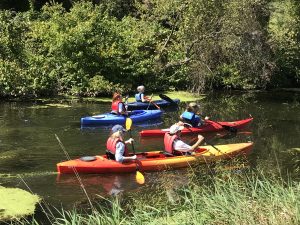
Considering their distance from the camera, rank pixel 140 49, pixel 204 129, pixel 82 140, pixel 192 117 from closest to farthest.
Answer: pixel 82 140
pixel 192 117
pixel 204 129
pixel 140 49

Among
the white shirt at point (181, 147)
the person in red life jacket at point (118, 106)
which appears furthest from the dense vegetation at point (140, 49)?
the white shirt at point (181, 147)

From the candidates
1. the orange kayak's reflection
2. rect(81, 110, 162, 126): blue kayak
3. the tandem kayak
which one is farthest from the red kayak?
the orange kayak's reflection

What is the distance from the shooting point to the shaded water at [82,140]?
8242 mm

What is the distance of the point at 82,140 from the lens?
11.5m

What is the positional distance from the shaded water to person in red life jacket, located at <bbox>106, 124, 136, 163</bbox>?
331 millimetres

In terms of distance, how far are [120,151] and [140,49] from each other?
1295 centimetres

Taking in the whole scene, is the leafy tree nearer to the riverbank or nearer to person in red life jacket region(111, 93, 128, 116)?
the riverbank

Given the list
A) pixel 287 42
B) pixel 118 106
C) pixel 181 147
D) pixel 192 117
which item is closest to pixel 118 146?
pixel 181 147

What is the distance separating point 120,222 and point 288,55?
2029 cm

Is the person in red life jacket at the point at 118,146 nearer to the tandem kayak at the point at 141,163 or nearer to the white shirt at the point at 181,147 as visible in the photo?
the tandem kayak at the point at 141,163

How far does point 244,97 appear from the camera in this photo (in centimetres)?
2030

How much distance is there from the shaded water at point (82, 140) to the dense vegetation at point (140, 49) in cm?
149

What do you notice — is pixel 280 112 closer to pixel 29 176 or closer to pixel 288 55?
pixel 288 55

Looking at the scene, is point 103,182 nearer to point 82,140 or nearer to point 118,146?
point 118,146
